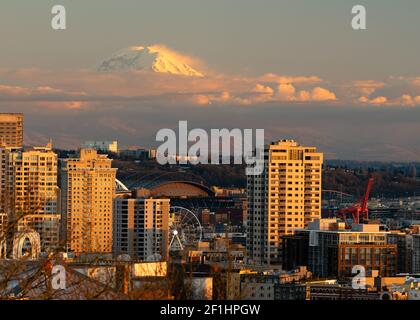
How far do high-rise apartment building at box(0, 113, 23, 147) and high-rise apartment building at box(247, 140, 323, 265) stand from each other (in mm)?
11238

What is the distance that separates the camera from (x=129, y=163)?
65.4 meters

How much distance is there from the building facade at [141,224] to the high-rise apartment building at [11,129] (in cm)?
682

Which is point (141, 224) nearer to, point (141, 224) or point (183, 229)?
point (141, 224)

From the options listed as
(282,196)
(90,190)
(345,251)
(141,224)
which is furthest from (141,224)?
(345,251)

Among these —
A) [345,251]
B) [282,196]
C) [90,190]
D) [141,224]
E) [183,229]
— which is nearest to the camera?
[345,251]

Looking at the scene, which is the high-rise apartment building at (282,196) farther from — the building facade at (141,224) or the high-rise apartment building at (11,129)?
the high-rise apartment building at (11,129)

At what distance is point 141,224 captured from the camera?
4434cm

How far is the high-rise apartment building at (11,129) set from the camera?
51.6 m

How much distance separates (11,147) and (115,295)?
42.0 m

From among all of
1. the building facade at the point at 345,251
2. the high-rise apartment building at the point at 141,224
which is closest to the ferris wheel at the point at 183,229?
the high-rise apartment building at the point at 141,224

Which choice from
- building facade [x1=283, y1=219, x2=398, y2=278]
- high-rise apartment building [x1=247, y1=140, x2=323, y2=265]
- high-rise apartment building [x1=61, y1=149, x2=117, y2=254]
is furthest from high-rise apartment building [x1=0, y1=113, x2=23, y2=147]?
building facade [x1=283, y1=219, x2=398, y2=278]

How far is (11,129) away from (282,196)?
550 inches
